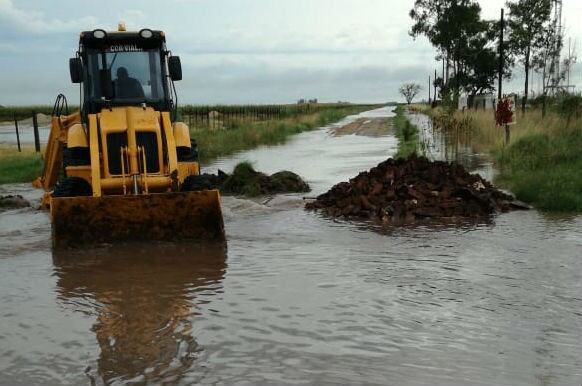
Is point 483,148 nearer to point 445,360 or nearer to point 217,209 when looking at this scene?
point 217,209

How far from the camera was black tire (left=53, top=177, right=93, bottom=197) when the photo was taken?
9094 mm

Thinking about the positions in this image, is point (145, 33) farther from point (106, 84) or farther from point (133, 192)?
point (133, 192)

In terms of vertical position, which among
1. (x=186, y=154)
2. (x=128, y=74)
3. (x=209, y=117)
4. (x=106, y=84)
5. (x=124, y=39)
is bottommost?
(x=186, y=154)

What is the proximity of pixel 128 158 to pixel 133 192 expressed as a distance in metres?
0.48

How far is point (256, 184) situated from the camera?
14258mm

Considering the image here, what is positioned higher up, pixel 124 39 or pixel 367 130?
pixel 124 39

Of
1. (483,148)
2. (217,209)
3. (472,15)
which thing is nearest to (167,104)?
(217,209)

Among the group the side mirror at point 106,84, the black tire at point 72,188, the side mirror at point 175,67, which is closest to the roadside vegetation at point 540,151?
the side mirror at point 175,67

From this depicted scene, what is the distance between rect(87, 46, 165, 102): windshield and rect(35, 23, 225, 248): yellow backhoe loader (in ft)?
0.05

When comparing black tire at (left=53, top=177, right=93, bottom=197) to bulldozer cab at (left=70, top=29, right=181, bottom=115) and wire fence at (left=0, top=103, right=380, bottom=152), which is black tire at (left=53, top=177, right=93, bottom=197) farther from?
wire fence at (left=0, top=103, right=380, bottom=152)

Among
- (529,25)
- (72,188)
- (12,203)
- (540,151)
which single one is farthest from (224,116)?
(72,188)

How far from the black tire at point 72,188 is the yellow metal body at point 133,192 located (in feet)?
0.37

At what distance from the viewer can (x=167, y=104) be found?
10.1 m

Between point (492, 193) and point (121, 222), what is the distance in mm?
6839
